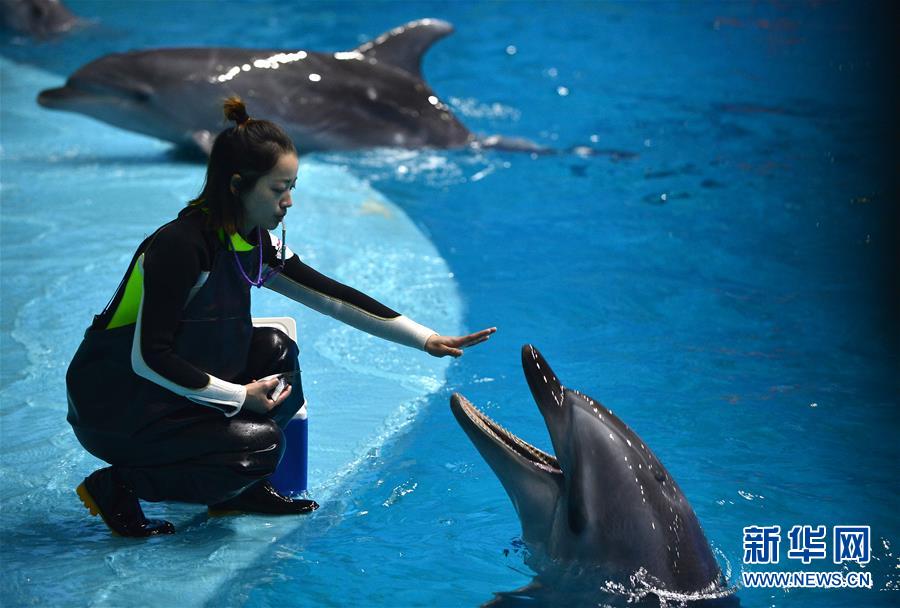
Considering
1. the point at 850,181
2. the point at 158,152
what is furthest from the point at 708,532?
the point at 158,152

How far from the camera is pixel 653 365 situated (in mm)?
5258

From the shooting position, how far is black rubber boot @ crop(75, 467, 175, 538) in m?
3.40

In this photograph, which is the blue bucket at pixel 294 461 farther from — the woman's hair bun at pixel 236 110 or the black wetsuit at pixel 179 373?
the woman's hair bun at pixel 236 110

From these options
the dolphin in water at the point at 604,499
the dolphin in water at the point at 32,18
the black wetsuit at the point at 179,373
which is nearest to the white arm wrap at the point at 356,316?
the black wetsuit at the point at 179,373

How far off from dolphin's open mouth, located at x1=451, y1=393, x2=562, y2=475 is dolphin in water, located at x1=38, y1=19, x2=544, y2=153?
5.41 metres

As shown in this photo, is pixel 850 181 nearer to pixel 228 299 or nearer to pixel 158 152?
pixel 158 152

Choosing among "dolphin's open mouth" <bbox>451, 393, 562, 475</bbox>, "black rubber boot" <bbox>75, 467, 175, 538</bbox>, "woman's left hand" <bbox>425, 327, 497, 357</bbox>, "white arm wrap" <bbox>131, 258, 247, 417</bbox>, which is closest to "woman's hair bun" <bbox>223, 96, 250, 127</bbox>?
"white arm wrap" <bbox>131, 258, 247, 417</bbox>

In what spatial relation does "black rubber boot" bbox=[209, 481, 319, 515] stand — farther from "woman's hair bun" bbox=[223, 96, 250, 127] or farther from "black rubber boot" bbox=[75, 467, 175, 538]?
"woman's hair bun" bbox=[223, 96, 250, 127]

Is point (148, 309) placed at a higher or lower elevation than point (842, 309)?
higher

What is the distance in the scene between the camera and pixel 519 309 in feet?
19.4

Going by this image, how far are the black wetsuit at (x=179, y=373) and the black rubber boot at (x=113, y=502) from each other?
4 centimetres

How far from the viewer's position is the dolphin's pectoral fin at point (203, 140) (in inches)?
316

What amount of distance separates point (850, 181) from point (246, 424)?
21.2 ft

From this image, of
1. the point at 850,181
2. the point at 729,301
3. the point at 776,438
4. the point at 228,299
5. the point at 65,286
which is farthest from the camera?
the point at 850,181
